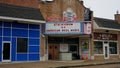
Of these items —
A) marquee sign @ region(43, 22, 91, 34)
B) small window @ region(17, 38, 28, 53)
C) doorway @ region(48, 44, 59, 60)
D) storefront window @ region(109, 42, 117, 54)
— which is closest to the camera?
small window @ region(17, 38, 28, 53)

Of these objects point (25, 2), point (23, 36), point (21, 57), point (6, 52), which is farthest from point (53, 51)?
point (6, 52)

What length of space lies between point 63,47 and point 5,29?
11082 mm

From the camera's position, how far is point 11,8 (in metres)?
33.9

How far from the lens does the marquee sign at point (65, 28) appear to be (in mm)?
37438

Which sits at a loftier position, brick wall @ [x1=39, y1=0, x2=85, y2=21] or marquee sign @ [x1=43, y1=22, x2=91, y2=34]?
brick wall @ [x1=39, y1=0, x2=85, y2=21]

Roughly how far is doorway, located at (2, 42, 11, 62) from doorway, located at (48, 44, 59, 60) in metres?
8.03

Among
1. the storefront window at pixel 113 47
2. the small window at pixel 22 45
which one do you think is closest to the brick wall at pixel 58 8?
the small window at pixel 22 45

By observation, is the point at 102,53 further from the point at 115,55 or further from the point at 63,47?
the point at 63,47

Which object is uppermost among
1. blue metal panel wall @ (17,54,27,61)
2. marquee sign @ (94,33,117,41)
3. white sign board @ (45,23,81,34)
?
white sign board @ (45,23,81,34)

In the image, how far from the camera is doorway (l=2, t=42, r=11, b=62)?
33.3 meters

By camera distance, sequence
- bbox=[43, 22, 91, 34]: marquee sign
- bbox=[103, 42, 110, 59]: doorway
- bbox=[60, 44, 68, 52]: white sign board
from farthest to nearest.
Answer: bbox=[103, 42, 110, 59]: doorway < bbox=[60, 44, 68, 52]: white sign board < bbox=[43, 22, 91, 34]: marquee sign

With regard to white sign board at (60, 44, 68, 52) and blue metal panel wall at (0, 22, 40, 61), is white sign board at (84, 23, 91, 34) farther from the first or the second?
blue metal panel wall at (0, 22, 40, 61)

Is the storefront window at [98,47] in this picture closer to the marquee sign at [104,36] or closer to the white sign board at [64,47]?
the marquee sign at [104,36]

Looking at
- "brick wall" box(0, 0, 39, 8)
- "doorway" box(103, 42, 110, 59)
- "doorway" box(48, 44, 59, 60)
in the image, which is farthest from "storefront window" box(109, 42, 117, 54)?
"brick wall" box(0, 0, 39, 8)
